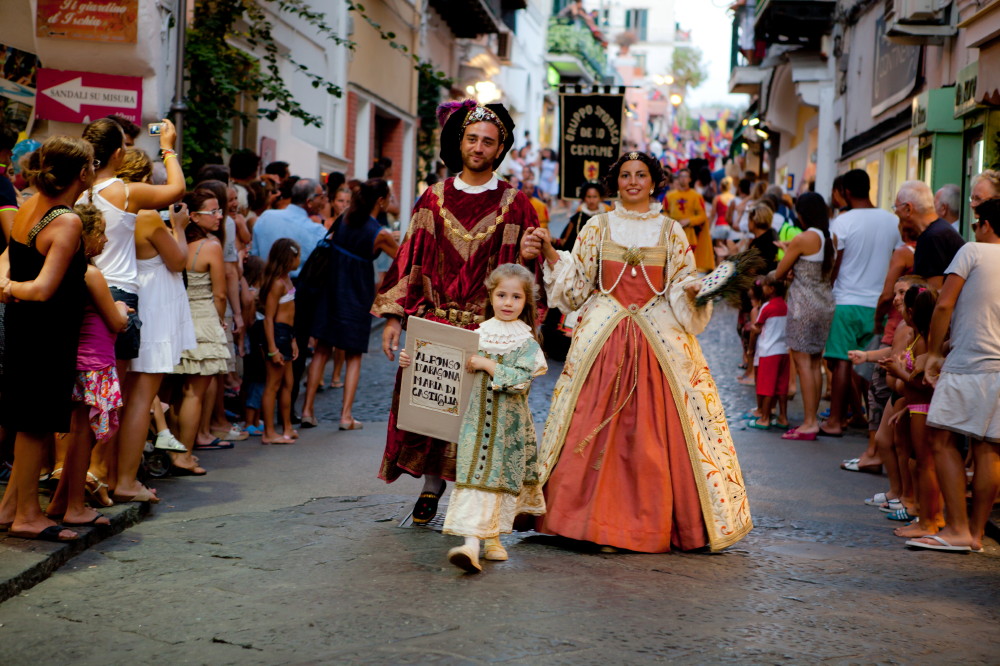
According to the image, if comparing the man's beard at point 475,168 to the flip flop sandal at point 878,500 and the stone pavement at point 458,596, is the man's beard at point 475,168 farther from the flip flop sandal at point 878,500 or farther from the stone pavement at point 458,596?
the flip flop sandal at point 878,500

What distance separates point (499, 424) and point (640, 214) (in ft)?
4.84

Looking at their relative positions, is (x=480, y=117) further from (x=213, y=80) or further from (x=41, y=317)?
(x=213, y=80)

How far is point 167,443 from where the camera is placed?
25.9 feet

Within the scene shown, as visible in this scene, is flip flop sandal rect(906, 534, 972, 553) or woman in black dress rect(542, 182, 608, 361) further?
woman in black dress rect(542, 182, 608, 361)

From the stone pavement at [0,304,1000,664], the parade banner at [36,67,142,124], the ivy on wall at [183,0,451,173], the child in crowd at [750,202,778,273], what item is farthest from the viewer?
the ivy on wall at [183,0,451,173]

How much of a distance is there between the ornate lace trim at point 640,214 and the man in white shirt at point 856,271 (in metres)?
4.00

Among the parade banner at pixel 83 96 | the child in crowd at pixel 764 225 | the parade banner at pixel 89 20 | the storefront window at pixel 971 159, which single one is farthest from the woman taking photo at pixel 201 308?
the storefront window at pixel 971 159

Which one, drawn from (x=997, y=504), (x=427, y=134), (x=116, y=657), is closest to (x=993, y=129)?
(x=997, y=504)

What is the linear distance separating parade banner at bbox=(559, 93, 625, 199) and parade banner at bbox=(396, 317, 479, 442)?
11.9 metres

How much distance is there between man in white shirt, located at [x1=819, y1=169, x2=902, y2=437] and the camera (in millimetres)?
10328

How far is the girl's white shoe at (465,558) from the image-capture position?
219 inches

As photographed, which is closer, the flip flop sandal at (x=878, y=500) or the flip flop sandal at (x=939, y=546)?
the flip flop sandal at (x=939, y=546)

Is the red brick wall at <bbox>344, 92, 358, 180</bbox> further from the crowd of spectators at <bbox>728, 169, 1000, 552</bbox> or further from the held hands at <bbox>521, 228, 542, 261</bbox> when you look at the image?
the held hands at <bbox>521, 228, 542, 261</bbox>

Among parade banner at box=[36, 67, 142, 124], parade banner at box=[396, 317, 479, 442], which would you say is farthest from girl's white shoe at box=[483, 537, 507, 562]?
parade banner at box=[36, 67, 142, 124]
